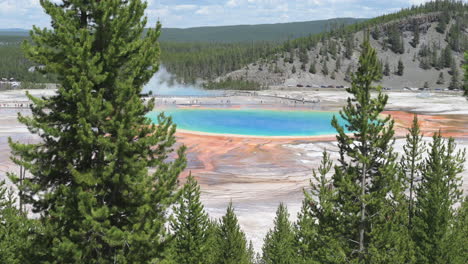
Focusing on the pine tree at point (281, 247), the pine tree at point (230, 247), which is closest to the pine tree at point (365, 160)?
the pine tree at point (281, 247)

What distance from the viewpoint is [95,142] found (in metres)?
11.7

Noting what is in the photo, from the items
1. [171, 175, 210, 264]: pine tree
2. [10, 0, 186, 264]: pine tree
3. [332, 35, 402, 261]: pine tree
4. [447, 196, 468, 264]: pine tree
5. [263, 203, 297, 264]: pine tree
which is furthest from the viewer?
[263, 203, 297, 264]: pine tree

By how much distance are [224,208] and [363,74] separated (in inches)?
951

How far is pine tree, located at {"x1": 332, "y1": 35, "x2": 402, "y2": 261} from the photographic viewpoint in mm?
17609

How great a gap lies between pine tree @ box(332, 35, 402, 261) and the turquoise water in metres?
60.1

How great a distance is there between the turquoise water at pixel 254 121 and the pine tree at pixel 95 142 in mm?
66217

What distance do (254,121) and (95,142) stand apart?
277ft

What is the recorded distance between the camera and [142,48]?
1258 centimetres

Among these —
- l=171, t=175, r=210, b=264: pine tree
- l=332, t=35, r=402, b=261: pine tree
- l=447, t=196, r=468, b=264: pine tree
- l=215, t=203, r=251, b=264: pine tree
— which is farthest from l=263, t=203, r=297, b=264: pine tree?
l=332, t=35, r=402, b=261: pine tree

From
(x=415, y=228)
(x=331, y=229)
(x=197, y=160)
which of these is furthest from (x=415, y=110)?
(x=331, y=229)

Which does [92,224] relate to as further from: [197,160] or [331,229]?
[197,160]

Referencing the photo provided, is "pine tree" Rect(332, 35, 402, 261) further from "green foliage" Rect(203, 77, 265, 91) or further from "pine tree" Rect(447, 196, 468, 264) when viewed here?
"green foliage" Rect(203, 77, 265, 91)

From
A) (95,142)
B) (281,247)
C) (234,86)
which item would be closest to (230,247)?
(281,247)

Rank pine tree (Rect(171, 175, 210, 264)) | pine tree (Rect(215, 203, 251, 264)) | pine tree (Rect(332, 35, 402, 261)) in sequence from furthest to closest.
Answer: pine tree (Rect(215, 203, 251, 264)), pine tree (Rect(171, 175, 210, 264)), pine tree (Rect(332, 35, 402, 261))
